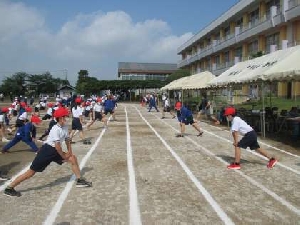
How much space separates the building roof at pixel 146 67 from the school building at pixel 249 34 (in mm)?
34310

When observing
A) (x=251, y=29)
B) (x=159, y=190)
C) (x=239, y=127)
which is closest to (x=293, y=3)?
(x=251, y=29)

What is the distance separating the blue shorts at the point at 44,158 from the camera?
6.71 m

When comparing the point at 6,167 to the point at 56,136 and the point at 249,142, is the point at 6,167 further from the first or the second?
the point at 249,142

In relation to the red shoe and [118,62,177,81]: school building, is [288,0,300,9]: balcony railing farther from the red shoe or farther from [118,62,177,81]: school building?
[118,62,177,81]: school building

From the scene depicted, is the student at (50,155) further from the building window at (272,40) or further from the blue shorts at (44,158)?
the building window at (272,40)

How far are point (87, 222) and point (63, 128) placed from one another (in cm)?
227

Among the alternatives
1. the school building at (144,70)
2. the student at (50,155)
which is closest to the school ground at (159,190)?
the student at (50,155)

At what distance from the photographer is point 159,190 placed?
22.7 feet

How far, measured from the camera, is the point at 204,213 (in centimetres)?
568

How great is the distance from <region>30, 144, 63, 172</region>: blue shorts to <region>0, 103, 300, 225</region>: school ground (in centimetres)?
47

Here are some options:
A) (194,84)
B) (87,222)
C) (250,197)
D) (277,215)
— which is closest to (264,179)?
(250,197)

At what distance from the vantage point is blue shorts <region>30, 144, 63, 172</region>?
6711 mm

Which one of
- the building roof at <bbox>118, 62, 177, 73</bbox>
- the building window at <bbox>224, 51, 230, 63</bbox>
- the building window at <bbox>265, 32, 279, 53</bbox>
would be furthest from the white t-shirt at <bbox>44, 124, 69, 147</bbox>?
the building roof at <bbox>118, 62, 177, 73</bbox>

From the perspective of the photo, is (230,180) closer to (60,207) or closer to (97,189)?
(97,189)
